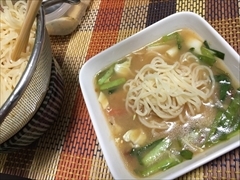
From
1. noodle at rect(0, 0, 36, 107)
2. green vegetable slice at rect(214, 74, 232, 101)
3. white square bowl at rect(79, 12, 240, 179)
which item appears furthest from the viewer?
noodle at rect(0, 0, 36, 107)

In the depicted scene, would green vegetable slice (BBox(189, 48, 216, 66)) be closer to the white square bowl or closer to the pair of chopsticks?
the white square bowl

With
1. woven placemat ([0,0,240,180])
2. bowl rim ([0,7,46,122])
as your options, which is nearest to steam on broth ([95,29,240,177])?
woven placemat ([0,0,240,180])

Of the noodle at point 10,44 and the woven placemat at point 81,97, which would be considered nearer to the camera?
the woven placemat at point 81,97

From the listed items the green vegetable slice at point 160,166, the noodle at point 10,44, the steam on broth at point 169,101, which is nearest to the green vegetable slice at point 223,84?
the steam on broth at point 169,101

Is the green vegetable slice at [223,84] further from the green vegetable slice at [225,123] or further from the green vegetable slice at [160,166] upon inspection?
the green vegetable slice at [160,166]

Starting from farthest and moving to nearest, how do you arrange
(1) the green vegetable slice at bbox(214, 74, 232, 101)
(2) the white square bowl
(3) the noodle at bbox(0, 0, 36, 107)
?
(3) the noodle at bbox(0, 0, 36, 107)
(1) the green vegetable slice at bbox(214, 74, 232, 101)
(2) the white square bowl

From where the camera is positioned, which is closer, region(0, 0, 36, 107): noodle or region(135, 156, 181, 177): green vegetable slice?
region(135, 156, 181, 177): green vegetable slice

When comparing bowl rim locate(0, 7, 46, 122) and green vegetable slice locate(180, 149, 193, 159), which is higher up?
bowl rim locate(0, 7, 46, 122)
